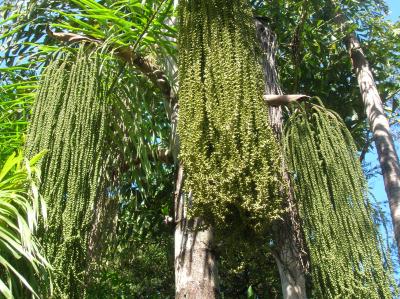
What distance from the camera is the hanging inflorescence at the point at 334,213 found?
2.37 m

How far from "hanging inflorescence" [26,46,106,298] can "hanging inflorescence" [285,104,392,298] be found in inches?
33.7

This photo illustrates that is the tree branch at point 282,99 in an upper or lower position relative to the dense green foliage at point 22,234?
upper

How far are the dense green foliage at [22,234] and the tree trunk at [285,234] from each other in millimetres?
1012

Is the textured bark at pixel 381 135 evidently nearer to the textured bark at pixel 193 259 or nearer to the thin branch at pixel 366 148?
the thin branch at pixel 366 148

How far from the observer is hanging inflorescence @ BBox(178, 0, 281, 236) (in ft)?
7.67

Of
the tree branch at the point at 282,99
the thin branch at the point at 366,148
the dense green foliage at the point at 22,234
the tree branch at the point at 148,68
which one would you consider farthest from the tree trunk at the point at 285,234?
the thin branch at the point at 366,148

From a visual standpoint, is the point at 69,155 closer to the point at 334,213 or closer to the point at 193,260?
the point at 193,260

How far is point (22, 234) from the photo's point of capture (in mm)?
2109

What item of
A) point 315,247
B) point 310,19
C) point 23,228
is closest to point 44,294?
point 23,228

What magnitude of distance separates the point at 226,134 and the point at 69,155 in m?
0.65

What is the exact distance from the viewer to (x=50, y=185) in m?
2.44

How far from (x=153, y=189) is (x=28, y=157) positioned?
239 cm

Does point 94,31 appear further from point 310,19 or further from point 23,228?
point 310,19

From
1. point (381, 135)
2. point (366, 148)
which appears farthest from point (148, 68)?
point (366, 148)
